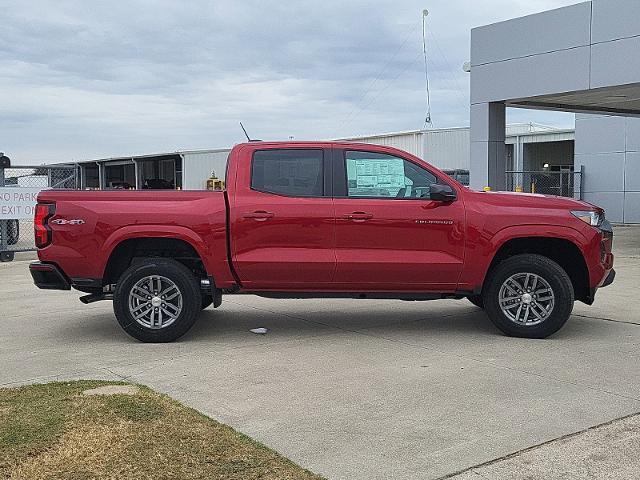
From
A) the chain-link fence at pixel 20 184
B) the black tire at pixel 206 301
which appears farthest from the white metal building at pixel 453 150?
the black tire at pixel 206 301

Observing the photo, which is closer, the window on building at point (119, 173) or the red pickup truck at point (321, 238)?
the red pickup truck at point (321, 238)

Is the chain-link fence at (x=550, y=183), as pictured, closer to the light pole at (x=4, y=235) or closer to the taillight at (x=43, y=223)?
the light pole at (x=4, y=235)

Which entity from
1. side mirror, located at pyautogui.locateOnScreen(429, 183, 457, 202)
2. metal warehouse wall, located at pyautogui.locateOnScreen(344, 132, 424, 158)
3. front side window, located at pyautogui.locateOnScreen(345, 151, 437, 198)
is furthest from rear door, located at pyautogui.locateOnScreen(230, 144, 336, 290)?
metal warehouse wall, located at pyautogui.locateOnScreen(344, 132, 424, 158)

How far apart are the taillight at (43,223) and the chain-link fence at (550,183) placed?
22.3 m

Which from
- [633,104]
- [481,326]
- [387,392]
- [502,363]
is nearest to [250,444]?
[387,392]

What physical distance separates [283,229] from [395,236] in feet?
3.61

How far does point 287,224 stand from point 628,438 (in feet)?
12.1

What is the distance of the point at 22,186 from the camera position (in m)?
15.9

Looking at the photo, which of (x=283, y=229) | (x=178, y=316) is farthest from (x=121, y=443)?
(x=283, y=229)

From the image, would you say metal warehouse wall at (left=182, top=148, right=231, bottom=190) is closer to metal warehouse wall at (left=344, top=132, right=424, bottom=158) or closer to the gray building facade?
metal warehouse wall at (left=344, top=132, right=424, bottom=158)

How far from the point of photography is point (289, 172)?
7.23m

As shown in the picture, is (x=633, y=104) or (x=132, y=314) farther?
(x=633, y=104)

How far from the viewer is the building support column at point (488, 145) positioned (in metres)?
17.4

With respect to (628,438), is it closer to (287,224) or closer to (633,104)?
(287,224)
